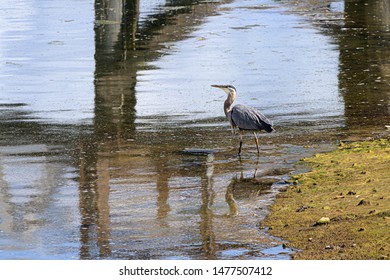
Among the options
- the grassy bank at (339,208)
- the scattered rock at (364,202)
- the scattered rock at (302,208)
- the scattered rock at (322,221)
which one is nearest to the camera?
the grassy bank at (339,208)

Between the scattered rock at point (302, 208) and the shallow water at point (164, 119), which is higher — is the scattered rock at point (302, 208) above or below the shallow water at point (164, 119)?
above

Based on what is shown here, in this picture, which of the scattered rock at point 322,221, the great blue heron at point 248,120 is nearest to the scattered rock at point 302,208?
the scattered rock at point 322,221

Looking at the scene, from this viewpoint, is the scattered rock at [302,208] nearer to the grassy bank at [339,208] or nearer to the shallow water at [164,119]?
the grassy bank at [339,208]

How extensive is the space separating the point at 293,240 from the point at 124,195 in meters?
2.82

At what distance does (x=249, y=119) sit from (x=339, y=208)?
12.6 feet

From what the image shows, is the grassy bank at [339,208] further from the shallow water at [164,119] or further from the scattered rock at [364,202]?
the shallow water at [164,119]

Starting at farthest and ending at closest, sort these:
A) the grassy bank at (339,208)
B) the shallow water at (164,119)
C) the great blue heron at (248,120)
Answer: the great blue heron at (248,120) < the shallow water at (164,119) < the grassy bank at (339,208)

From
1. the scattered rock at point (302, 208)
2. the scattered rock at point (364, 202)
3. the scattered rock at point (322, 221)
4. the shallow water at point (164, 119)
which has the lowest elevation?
the shallow water at point (164, 119)

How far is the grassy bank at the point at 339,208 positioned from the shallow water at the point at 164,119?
24 cm

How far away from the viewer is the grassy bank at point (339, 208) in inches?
389

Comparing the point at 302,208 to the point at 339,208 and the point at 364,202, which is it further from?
the point at 364,202

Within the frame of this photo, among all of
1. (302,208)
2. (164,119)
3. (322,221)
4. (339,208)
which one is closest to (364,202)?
(339,208)

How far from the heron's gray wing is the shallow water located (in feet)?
1.10

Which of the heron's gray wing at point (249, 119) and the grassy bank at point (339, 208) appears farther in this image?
the heron's gray wing at point (249, 119)
